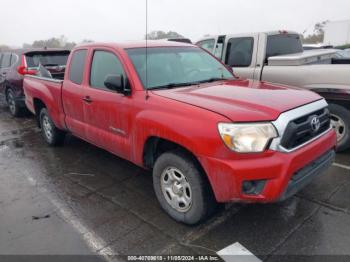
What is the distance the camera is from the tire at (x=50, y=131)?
576cm

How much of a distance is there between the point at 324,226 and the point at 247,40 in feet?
12.7

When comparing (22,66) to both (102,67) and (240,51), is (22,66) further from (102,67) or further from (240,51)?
(240,51)

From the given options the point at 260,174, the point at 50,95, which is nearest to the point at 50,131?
the point at 50,95

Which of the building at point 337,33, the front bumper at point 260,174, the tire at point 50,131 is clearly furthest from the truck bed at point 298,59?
the building at point 337,33

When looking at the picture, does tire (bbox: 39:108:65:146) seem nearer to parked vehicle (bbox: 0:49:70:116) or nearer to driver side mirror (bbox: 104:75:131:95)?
parked vehicle (bbox: 0:49:70:116)

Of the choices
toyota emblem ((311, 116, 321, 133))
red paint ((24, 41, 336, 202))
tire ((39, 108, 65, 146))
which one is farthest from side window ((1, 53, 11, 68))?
toyota emblem ((311, 116, 321, 133))

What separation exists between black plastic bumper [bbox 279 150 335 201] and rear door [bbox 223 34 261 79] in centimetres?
288

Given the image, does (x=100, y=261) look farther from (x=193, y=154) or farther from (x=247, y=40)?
(x=247, y=40)

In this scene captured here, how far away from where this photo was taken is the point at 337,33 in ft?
127

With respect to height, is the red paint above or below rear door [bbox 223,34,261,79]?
below

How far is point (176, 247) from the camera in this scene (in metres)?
2.94

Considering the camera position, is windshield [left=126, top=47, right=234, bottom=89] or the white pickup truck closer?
windshield [left=126, top=47, right=234, bottom=89]

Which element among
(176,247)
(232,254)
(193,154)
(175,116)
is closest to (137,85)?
(175,116)

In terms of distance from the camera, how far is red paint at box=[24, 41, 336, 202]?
2658mm
